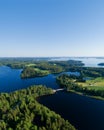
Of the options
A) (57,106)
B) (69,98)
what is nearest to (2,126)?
(57,106)

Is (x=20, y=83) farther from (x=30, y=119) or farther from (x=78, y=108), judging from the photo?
(x=30, y=119)

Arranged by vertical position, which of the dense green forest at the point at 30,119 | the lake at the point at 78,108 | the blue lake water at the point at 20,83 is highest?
the dense green forest at the point at 30,119

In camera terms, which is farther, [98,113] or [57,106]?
[57,106]

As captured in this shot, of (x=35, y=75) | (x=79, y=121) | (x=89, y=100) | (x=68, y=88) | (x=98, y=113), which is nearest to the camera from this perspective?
(x=79, y=121)

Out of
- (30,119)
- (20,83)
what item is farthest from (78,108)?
(20,83)

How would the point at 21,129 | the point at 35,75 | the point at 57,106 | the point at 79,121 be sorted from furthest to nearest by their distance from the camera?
the point at 35,75, the point at 57,106, the point at 79,121, the point at 21,129

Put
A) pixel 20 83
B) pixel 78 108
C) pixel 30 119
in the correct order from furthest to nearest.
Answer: pixel 20 83 → pixel 78 108 → pixel 30 119

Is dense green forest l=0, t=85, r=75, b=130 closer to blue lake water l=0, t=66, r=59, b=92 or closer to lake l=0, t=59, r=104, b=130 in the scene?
lake l=0, t=59, r=104, b=130

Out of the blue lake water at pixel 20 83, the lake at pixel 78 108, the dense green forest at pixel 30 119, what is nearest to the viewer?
the dense green forest at pixel 30 119

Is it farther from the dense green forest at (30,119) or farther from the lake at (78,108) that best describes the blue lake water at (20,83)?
the dense green forest at (30,119)

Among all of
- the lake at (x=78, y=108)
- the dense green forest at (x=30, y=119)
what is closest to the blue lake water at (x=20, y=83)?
the lake at (x=78, y=108)

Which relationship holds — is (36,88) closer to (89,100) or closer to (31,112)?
(89,100)
